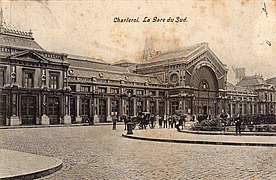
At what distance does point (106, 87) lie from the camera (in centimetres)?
4647

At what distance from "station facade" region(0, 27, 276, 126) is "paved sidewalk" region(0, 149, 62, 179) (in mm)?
14130

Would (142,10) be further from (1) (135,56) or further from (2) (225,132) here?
(2) (225,132)

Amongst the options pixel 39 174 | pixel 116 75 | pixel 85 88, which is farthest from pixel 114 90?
pixel 39 174

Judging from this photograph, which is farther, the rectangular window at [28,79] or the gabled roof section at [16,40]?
the rectangular window at [28,79]

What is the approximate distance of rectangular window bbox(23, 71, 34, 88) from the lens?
119ft

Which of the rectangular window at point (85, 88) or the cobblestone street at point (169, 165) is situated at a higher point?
the rectangular window at point (85, 88)

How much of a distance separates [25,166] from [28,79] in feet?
92.9

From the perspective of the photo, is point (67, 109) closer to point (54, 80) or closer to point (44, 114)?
point (54, 80)

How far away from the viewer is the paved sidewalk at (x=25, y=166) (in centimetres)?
830

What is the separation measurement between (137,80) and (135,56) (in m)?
43.1

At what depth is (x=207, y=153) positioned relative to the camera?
1312cm

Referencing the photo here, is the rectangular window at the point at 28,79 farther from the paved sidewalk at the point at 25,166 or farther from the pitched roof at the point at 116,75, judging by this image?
the paved sidewalk at the point at 25,166

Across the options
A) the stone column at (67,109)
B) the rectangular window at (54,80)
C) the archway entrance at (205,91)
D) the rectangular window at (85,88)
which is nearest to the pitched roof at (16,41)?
the rectangular window at (54,80)

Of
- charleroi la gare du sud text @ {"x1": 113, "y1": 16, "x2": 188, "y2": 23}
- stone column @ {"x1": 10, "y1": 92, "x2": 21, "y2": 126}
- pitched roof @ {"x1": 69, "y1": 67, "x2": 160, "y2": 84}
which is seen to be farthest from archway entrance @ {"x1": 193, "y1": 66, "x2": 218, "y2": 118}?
charleroi la gare du sud text @ {"x1": 113, "y1": 16, "x2": 188, "y2": 23}
